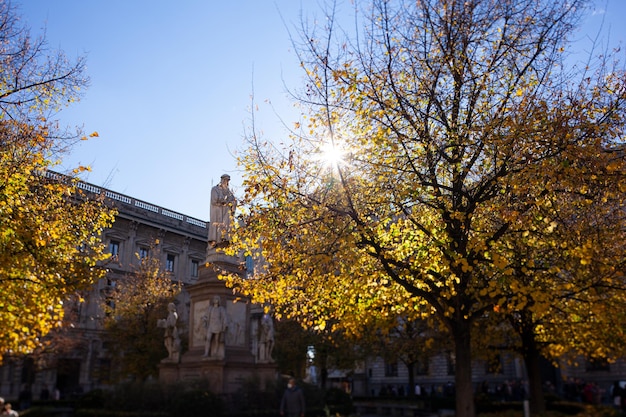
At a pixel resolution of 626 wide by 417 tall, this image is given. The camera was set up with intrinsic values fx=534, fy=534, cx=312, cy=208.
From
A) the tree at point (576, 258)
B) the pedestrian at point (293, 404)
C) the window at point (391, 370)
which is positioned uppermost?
the tree at point (576, 258)

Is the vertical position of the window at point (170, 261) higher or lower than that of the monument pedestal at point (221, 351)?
higher

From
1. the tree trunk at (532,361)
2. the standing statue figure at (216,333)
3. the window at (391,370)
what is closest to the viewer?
the tree trunk at (532,361)

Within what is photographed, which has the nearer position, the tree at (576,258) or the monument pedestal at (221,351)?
the tree at (576,258)

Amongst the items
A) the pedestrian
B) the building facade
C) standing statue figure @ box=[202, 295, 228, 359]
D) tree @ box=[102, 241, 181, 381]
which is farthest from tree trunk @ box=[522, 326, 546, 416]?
tree @ box=[102, 241, 181, 381]

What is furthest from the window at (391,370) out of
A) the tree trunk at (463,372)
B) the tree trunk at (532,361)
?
the tree trunk at (463,372)

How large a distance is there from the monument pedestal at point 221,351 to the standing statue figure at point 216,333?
93mm

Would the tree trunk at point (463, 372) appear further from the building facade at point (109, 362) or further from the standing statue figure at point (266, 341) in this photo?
the building facade at point (109, 362)

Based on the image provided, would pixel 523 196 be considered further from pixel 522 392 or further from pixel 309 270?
pixel 522 392

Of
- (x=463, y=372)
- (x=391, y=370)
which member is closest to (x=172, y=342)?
(x=463, y=372)

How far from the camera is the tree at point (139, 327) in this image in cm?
2992

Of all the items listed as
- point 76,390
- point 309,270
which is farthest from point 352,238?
point 76,390

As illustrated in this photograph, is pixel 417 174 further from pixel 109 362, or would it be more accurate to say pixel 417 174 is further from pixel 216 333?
pixel 109 362

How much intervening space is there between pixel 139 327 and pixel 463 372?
79.6ft

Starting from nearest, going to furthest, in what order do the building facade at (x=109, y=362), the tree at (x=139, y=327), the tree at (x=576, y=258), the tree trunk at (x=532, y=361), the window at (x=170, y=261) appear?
the tree at (x=576, y=258), the tree trunk at (x=532, y=361), the tree at (x=139, y=327), the building facade at (x=109, y=362), the window at (x=170, y=261)
